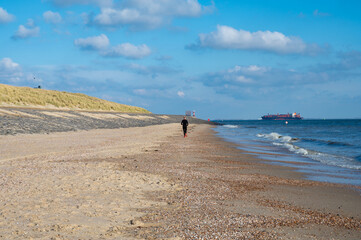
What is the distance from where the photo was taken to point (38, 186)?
7910 millimetres

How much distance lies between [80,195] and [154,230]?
2.75 meters

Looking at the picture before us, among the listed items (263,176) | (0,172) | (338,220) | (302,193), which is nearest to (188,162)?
(263,176)

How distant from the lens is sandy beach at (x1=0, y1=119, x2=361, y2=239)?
506 centimetres

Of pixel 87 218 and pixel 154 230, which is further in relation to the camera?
pixel 87 218

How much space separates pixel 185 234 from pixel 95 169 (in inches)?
251

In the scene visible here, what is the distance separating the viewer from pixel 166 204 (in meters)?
6.64

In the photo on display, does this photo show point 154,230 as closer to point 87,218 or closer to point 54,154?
point 87,218

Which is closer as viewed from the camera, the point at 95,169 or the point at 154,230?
the point at 154,230

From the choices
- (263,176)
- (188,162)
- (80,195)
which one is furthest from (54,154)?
(263,176)

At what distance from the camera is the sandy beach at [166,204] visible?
506cm

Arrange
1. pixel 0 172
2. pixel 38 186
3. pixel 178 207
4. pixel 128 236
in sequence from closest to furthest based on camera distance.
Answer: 1. pixel 128 236
2. pixel 178 207
3. pixel 38 186
4. pixel 0 172

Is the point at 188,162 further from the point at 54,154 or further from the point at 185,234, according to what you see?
the point at 185,234

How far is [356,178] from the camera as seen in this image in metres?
10.9

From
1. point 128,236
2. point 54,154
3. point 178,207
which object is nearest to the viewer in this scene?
point 128,236
